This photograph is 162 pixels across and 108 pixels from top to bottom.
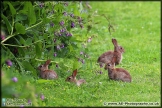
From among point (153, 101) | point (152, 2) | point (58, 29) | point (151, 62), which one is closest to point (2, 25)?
point (58, 29)

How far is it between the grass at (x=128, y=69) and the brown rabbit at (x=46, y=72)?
195 mm

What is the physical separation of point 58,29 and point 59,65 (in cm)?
81

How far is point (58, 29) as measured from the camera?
1012 centimetres

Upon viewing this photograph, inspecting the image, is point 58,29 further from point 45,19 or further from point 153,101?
point 153,101

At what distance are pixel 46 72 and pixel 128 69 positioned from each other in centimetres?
248

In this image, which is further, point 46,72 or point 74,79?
point 46,72

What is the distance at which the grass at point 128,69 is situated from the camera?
8875 mm

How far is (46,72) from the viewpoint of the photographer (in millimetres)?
10258

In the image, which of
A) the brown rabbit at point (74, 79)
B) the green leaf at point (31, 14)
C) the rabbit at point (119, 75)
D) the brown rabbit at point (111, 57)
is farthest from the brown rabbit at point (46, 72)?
the brown rabbit at point (111, 57)

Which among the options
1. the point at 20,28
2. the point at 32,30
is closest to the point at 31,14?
the point at 20,28

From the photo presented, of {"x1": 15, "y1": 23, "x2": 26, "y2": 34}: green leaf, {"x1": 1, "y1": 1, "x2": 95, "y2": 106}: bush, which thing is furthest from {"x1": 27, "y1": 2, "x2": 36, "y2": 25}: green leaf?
{"x1": 15, "y1": 23, "x2": 26, "y2": 34}: green leaf

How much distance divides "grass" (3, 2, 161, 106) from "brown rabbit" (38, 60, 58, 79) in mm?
195

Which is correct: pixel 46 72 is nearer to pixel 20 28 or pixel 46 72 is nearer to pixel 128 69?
pixel 20 28

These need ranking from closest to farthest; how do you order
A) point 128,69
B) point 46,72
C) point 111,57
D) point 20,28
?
point 20,28, point 46,72, point 128,69, point 111,57
